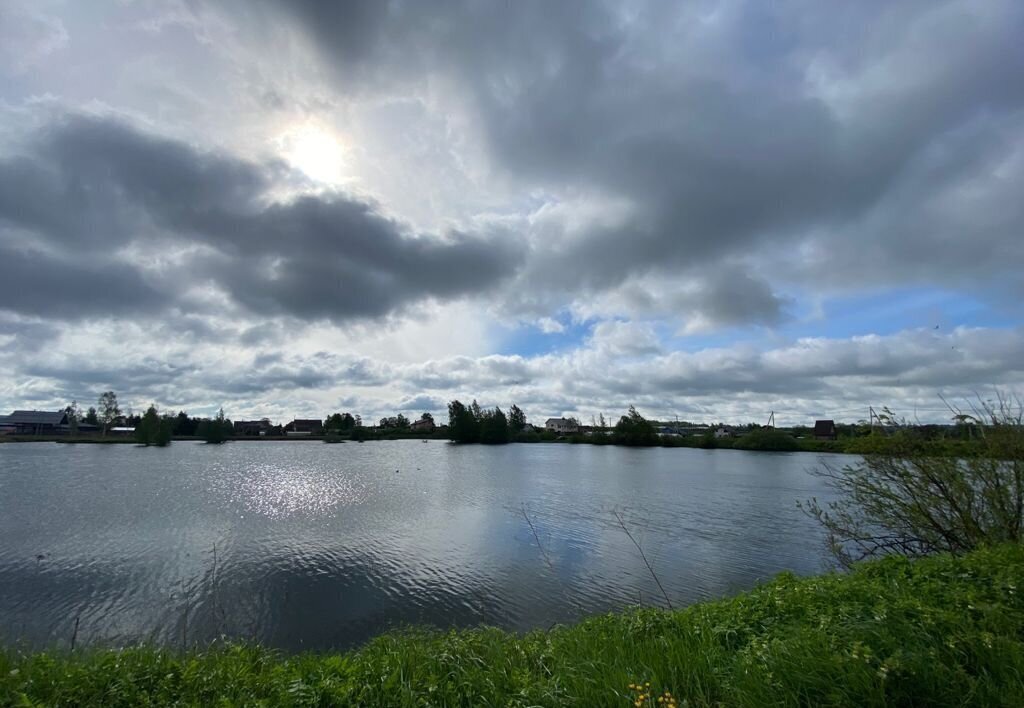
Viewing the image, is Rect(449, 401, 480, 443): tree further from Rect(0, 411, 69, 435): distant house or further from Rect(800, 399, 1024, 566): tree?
Rect(800, 399, 1024, 566): tree

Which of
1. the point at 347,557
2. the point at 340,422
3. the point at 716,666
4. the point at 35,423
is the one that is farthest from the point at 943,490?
the point at 35,423

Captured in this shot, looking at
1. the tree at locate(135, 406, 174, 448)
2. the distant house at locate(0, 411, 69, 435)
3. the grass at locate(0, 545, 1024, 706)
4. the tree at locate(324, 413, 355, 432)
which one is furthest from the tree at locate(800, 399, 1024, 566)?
the distant house at locate(0, 411, 69, 435)

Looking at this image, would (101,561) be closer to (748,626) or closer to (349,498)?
(349,498)

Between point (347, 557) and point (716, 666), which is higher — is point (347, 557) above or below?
below

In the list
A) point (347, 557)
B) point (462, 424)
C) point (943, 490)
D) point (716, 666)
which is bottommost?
point (347, 557)

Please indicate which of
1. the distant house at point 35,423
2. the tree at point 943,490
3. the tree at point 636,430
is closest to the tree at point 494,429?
the tree at point 636,430

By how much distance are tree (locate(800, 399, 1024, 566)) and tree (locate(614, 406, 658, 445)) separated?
131 m

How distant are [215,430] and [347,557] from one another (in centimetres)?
14681

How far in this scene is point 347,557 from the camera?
21.1m

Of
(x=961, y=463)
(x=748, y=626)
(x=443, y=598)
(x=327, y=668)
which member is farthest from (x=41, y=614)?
(x=961, y=463)

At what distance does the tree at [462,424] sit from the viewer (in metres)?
161

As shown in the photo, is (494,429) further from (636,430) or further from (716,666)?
(716,666)

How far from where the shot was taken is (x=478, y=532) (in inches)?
1010

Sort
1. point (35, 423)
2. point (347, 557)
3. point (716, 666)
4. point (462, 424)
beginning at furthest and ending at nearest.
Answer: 1. point (462, 424)
2. point (35, 423)
3. point (347, 557)
4. point (716, 666)
